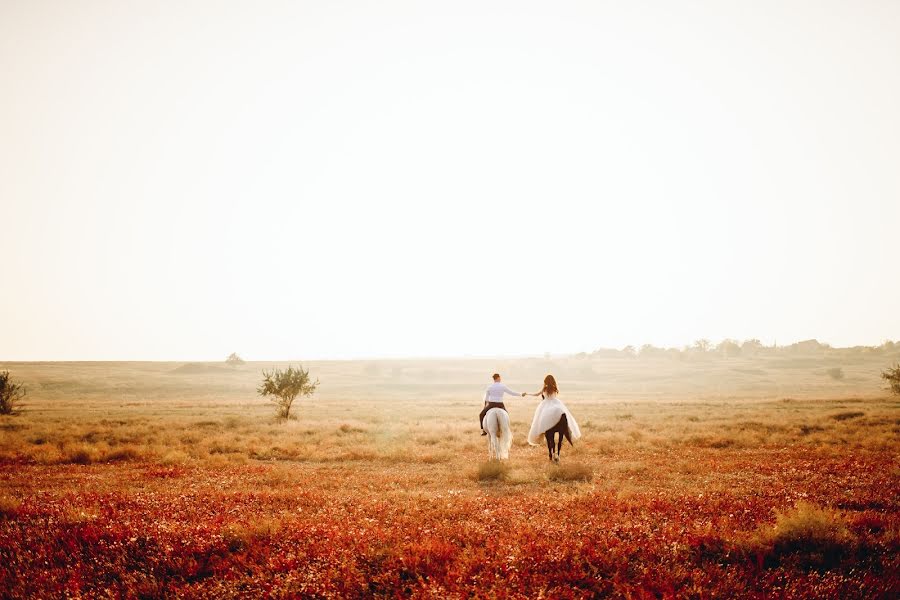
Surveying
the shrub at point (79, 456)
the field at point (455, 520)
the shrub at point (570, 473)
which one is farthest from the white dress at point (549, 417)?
the shrub at point (79, 456)

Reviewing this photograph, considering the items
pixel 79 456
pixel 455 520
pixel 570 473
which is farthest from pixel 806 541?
pixel 79 456

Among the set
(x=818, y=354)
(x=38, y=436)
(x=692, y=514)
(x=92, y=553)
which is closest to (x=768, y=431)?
(x=692, y=514)

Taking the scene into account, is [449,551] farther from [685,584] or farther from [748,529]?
[748,529]

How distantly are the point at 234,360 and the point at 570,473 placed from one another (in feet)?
546

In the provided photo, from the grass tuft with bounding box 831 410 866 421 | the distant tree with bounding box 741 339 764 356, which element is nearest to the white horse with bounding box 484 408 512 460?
the grass tuft with bounding box 831 410 866 421

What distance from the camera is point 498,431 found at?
19062 millimetres

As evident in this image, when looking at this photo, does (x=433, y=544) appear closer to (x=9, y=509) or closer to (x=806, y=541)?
(x=806, y=541)

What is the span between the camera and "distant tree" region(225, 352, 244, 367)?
16050 centimetres

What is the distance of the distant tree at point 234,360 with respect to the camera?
16050 centimetres

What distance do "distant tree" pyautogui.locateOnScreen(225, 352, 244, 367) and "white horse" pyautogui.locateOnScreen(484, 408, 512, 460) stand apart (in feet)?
512

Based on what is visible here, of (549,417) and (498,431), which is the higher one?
(549,417)

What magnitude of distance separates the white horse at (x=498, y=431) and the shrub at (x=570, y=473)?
2.86 m

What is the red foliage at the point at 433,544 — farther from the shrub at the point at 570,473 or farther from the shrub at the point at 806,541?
the shrub at the point at 570,473

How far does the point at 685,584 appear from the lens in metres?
6.63
